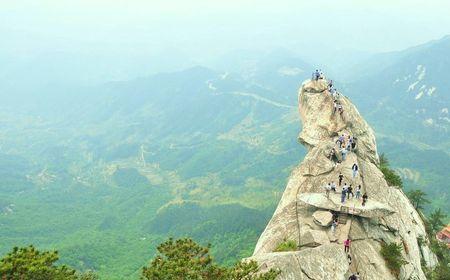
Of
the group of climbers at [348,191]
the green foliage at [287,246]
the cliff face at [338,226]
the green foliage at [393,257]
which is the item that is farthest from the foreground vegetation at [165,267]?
the group of climbers at [348,191]

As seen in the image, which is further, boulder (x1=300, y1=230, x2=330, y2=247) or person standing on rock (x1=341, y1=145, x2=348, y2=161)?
person standing on rock (x1=341, y1=145, x2=348, y2=161)

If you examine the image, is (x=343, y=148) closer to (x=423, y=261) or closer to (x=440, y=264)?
(x=423, y=261)

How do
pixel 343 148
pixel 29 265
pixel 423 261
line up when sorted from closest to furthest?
pixel 29 265, pixel 423 261, pixel 343 148

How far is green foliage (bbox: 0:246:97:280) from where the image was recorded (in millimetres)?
27519

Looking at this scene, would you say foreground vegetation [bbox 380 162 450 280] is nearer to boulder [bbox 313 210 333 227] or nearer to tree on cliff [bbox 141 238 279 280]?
boulder [bbox 313 210 333 227]

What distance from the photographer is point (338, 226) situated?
50312 mm

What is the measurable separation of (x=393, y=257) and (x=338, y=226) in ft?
20.6

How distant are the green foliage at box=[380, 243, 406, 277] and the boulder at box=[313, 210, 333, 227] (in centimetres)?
634

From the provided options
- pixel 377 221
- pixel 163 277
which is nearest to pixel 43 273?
pixel 163 277

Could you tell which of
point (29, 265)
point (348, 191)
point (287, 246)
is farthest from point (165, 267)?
point (348, 191)

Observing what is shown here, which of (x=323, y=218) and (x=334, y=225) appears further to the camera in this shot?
(x=323, y=218)

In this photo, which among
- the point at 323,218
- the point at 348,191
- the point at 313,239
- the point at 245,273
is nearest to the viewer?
the point at 245,273

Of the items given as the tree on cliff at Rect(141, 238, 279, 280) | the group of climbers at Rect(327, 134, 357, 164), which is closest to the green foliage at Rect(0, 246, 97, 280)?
the tree on cliff at Rect(141, 238, 279, 280)

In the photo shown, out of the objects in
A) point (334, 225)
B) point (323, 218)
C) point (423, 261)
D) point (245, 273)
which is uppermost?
point (245, 273)
